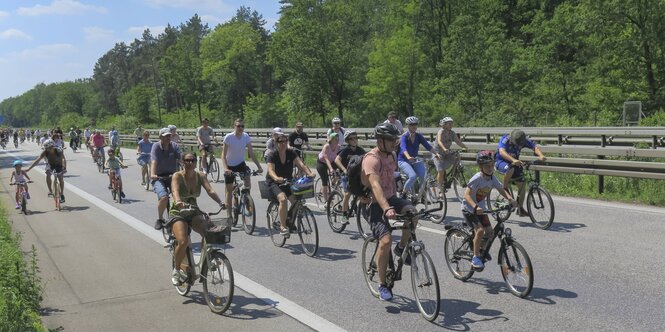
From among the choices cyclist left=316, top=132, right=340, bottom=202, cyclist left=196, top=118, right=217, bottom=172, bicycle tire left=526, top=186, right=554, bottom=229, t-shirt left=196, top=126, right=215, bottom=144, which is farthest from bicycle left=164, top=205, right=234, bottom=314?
t-shirt left=196, top=126, right=215, bottom=144

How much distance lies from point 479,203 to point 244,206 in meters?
5.03

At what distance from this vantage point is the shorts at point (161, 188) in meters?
9.43

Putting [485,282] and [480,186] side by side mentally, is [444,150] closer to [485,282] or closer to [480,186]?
[480,186]

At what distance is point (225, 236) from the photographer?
6254 mm

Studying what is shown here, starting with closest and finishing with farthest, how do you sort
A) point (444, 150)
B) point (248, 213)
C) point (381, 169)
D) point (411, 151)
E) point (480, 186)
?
point (381, 169) → point (480, 186) → point (248, 213) → point (411, 151) → point (444, 150)

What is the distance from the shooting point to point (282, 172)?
9492 millimetres

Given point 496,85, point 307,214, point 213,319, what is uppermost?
point 496,85

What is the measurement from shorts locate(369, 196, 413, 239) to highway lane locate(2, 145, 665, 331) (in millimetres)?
803

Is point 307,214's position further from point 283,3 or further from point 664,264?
point 283,3

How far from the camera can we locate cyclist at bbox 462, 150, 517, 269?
662 centimetres

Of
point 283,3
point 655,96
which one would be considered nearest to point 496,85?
point 655,96

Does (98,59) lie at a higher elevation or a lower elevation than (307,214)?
higher

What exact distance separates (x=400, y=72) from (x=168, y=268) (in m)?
43.5

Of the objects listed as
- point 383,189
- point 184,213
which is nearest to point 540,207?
point 383,189
